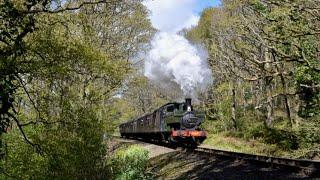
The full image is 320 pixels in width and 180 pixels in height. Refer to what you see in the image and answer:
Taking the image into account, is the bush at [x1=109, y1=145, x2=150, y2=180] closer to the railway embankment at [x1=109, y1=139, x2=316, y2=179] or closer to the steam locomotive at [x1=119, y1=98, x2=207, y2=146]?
the railway embankment at [x1=109, y1=139, x2=316, y2=179]

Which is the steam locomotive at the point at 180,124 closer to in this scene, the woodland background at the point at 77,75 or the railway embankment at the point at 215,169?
the railway embankment at the point at 215,169

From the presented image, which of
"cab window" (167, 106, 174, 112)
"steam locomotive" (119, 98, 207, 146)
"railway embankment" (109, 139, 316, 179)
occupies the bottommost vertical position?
"railway embankment" (109, 139, 316, 179)

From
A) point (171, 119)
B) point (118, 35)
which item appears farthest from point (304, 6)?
point (171, 119)

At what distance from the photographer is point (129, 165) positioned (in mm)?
16109

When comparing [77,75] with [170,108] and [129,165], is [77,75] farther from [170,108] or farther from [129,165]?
[170,108]

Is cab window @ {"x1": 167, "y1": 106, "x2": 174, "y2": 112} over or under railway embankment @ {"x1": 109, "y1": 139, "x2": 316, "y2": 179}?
over

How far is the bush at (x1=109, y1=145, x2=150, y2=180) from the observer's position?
14180 mm

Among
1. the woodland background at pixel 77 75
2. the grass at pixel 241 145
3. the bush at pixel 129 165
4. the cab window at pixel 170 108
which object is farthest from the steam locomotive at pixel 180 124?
the bush at pixel 129 165

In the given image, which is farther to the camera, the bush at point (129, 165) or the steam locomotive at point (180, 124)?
the steam locomotive at point (180, 124)

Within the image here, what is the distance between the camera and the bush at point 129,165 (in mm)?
14180

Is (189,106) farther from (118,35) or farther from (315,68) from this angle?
(315,68)

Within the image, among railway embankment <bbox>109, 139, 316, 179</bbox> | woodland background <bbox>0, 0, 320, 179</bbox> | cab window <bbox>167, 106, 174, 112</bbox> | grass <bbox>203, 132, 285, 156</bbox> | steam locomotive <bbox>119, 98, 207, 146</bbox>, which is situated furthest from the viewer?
cab window <bbox>167, 106, 174, 112</bbox>

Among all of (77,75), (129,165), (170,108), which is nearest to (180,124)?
(170,108)

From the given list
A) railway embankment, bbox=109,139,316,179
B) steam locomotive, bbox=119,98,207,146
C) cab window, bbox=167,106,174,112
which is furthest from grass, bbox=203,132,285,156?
railway embankment, bbox=109,139,316,179
